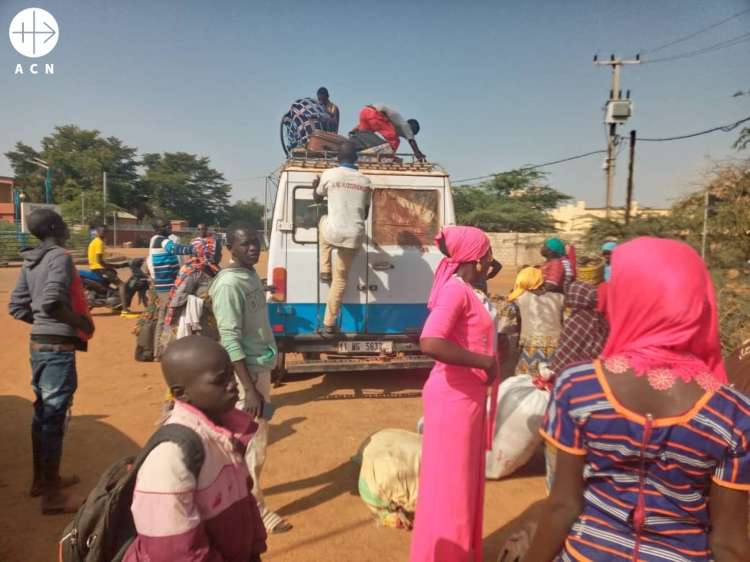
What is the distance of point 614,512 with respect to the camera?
1.27m

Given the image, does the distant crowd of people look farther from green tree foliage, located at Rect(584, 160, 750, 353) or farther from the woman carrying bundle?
green tree foliage, located at Rect(584, 160, 750, 353)

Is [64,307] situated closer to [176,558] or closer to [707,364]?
[176,558]

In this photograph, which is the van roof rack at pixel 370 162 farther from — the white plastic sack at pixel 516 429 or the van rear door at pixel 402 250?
the white plastic sack at pixel 516 429

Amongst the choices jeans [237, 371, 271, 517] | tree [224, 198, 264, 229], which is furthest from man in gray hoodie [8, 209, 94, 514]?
tree [224, 198, 264, 229]

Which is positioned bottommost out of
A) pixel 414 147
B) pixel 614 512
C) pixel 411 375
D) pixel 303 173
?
pixel 411 375

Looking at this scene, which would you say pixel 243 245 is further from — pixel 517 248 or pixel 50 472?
pixel 517 248

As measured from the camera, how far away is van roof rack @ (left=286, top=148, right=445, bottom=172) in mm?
5535

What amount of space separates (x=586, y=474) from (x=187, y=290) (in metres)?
3.76

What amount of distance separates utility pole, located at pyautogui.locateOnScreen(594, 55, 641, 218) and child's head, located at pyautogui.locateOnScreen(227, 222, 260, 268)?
59.5 feet

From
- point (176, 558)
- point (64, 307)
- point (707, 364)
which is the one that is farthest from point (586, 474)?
point (64, 307)

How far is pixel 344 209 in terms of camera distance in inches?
188

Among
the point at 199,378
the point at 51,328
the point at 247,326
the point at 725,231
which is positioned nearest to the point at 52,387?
the point at 51,328

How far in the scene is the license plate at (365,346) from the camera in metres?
5.35

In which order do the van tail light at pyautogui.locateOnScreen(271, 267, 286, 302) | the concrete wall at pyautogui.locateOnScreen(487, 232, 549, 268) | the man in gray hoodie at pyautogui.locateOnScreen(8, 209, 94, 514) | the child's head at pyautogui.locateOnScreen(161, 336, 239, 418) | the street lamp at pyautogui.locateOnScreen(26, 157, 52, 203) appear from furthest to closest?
the street lamp at pyautogui.locateOnScreen(26, 157, 52, 203) → the concrete wall at pyautogui.locateOnScreen(487, 232, 549, 268) → the van tail light at pyautogui.locateOnScreen(271, 267, 286, 302) → the man in gray hoodie at pyautogui.locateOnScreen(8, 209, 94, 514) → the child's head at pyautogui.locateOnScreen(161, 336, 239, 418)
